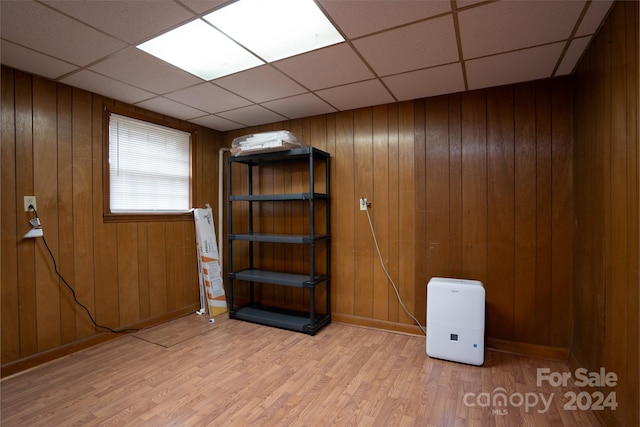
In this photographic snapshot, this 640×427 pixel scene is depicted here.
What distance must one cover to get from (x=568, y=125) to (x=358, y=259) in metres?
2.12

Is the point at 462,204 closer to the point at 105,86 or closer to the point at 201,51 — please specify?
the point at 201,51

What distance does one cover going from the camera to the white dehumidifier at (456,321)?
7.39ft

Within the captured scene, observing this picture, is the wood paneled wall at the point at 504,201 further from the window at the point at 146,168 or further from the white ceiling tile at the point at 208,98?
the window at the point at 146,168

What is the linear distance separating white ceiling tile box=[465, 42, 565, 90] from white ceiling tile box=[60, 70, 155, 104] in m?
2.76

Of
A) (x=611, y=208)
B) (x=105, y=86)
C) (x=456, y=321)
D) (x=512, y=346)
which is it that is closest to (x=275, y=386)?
(x=456, y=321)

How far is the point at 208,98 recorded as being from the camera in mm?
2764

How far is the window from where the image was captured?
2.84m

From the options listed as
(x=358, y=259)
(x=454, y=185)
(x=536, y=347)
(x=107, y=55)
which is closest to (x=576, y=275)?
(x=536, y=347)

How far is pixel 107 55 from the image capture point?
1.98 m

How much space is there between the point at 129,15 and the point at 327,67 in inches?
48.9

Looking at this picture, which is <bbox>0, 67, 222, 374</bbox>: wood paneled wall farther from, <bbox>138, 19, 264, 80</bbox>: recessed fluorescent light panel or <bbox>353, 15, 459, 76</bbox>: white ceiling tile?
<bbox>353, 15, 459, 76</bbox>: white ceiling tile

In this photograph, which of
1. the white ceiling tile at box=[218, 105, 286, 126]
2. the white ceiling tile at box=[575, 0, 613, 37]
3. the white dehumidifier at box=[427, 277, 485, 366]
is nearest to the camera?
the white ceiling tile at box=[575, 0, 613, 37]

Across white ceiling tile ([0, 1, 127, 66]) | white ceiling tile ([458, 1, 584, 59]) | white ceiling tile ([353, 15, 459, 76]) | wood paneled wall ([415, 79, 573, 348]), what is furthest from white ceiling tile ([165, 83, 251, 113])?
white ceiling tile ([458, 1, 584, 59])

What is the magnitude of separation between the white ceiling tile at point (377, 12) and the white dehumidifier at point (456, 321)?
190cm
